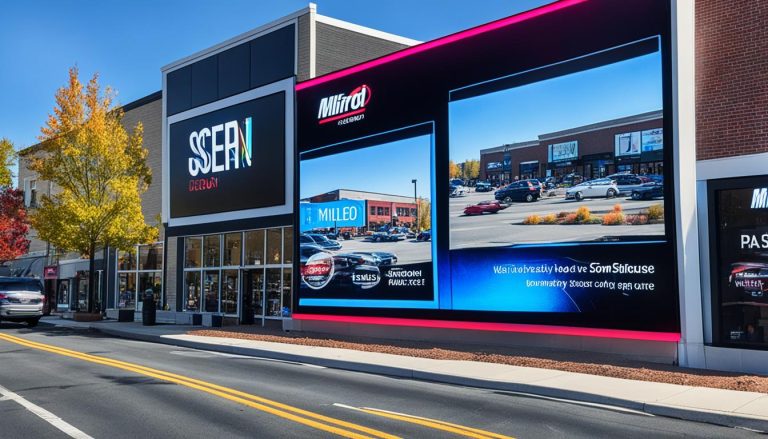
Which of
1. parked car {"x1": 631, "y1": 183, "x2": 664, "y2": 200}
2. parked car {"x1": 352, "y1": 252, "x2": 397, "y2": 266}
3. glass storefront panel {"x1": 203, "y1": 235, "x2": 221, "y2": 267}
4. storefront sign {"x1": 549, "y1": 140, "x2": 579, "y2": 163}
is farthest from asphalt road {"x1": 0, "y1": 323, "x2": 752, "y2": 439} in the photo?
glass storefront panel {"x1": 203, "y1": 235, "x2": 221, "y2": 267}

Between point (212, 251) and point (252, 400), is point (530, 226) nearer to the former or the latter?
point (252, 400)

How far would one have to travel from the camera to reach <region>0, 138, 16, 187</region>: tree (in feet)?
151

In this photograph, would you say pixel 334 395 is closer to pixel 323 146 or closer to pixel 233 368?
pixel 233 368

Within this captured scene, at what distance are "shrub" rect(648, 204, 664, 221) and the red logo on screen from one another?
9.80 meters

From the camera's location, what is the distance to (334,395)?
35.4 feet

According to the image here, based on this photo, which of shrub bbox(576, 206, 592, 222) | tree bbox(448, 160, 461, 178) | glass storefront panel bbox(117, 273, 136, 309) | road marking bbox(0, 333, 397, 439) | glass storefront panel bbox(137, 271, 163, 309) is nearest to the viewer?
road marking bbox(0, 333, 397, 439)

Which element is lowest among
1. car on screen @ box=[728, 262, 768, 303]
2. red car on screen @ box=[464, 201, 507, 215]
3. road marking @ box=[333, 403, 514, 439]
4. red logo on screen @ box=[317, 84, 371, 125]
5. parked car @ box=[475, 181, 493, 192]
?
road marking @ box=[333, 403, 514, 439]

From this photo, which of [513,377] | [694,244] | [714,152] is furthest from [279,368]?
[714,152]

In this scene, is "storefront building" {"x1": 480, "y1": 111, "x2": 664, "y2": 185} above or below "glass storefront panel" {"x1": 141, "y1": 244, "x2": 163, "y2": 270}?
above

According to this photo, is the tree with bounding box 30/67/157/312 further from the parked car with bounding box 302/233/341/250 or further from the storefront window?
the storefront window

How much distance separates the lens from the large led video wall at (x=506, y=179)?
14.3 meters

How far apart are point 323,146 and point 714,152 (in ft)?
41.4

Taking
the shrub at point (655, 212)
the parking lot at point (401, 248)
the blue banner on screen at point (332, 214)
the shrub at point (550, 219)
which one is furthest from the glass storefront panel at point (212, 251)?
the shrub at point (655, 212)

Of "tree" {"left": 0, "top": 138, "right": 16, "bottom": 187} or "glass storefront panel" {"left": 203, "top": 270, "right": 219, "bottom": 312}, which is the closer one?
"glass storefront panel" {"left": 203, "top": 270, "right": 219, "bottom": 312}
